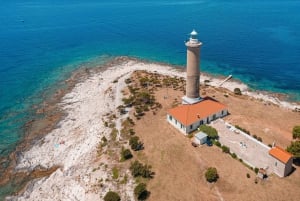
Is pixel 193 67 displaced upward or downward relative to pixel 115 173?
upward

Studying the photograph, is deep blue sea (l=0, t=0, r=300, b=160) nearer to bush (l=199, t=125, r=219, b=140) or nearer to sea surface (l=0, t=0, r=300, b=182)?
sea surface (l=0, t=0, r=300, b=182)

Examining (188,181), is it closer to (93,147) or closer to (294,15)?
(93,147)

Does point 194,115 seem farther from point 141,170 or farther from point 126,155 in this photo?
point 141,170

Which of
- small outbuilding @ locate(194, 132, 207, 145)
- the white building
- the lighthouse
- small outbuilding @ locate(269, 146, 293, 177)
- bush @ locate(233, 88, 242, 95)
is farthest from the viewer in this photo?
bush @ locate(233, 88, 242, 95)

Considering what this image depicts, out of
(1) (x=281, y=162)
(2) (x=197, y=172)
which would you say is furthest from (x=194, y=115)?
(1) (x=281, y=162)

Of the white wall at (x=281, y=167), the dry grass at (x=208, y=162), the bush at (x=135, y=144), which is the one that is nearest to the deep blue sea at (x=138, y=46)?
the bush at (x=135, y=144)

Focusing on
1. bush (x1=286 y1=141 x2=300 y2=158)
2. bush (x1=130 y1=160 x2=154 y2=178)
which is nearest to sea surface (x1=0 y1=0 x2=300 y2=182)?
bush (x1=130 y1=160 x2=154 y2=178)

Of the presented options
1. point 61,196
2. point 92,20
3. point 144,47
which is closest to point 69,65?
point 144,47

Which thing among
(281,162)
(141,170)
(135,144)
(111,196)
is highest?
(281,162)
